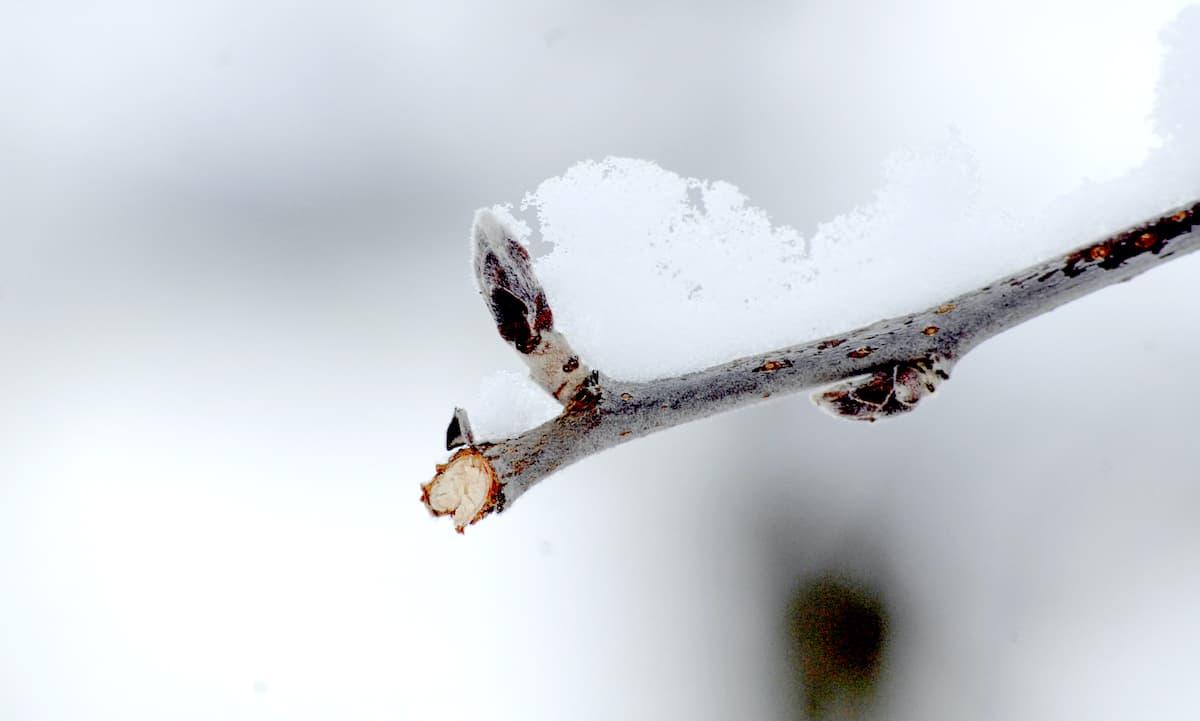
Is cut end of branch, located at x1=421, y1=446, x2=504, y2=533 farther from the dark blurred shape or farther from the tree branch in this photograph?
the dark blurred shape

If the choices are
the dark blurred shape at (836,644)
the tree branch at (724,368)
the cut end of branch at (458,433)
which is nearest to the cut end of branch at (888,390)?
the tree branch at (724,368)

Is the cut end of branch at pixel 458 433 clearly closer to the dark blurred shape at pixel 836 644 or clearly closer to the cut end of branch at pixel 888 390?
the cut end of branch at pixel 888 390

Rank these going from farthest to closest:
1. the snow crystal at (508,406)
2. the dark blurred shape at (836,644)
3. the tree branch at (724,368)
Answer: the dark blurred shape at (836,644), the snow crystal at (508,406), the tree branch at (724,368)

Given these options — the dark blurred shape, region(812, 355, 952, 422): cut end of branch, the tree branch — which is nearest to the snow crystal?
the tree branch

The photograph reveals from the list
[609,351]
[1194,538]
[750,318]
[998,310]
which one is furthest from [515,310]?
[1194,538]

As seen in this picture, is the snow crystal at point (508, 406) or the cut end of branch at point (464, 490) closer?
the cut end of branch at point (464, 490)

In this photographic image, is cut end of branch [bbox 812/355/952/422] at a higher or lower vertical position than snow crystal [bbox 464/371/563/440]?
lower
